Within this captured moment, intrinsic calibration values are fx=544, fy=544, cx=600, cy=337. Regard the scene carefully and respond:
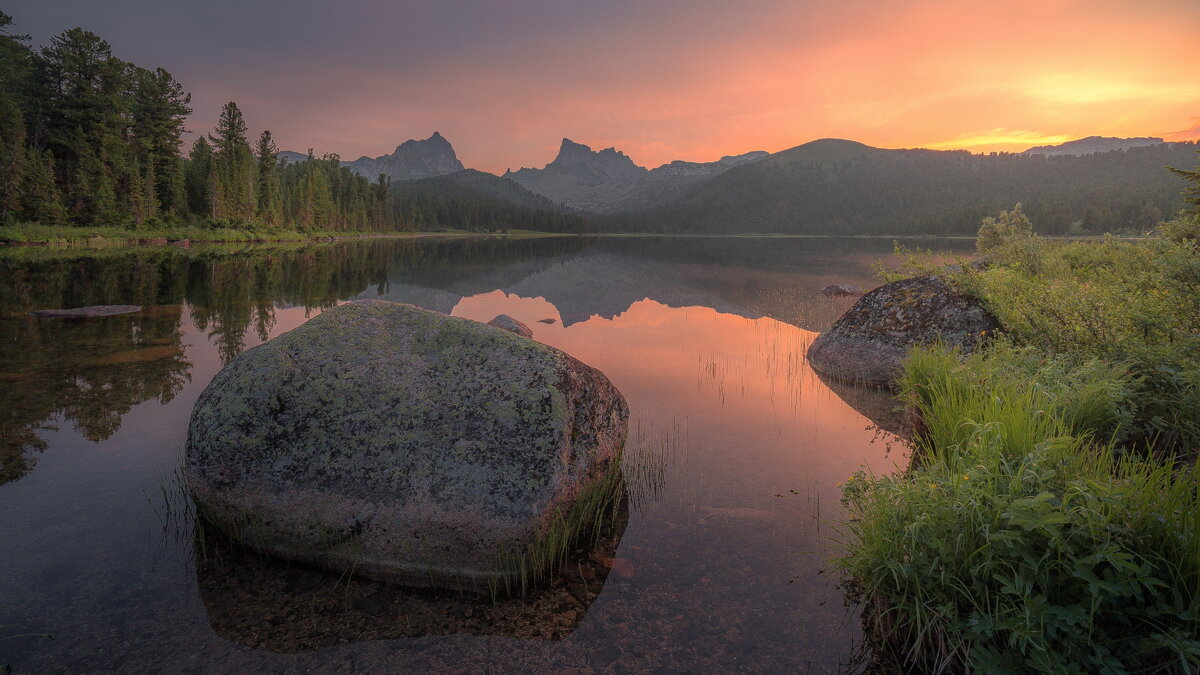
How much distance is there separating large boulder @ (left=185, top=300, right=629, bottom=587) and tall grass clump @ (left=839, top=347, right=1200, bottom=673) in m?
3.32

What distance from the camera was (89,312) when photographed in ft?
63.2

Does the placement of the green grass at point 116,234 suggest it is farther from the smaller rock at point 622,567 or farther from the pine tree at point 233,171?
the smaller rock at point 622,567

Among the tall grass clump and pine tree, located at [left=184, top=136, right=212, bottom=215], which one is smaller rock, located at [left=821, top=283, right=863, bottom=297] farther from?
pine tree, located at [left=184, top=136, right=212, bottom=215]

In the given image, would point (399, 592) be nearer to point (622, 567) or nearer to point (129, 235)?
point (622, 567)

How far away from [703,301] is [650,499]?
23.8 metres

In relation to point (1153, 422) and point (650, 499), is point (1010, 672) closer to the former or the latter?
point (650, 499)

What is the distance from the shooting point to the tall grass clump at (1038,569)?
3.56 meters

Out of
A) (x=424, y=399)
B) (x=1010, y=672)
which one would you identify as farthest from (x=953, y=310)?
(x=424, y=399)

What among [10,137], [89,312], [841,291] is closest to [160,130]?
[10,137]

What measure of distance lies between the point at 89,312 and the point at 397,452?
2078 cm

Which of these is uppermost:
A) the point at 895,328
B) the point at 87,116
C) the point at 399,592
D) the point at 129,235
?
the point at 87,116

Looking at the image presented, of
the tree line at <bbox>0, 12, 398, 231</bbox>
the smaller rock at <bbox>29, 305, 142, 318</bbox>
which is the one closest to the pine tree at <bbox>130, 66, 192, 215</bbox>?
the tree line at <bbox>0, 12, 398, 231</bbox>

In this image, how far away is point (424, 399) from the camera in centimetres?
646

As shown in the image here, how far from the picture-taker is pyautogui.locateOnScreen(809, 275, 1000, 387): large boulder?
13570 millimetres
